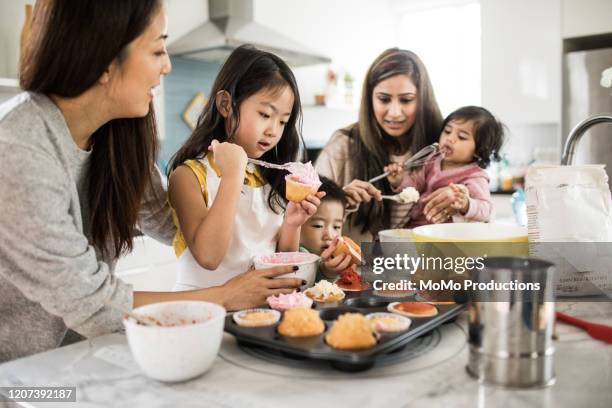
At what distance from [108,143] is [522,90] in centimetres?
336

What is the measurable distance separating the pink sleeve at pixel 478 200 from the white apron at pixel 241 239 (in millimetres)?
612

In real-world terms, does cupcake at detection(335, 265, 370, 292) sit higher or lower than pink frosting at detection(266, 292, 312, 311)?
lower

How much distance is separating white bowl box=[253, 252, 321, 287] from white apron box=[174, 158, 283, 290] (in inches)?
10.4

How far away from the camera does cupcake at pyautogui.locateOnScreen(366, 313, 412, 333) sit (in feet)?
2.48

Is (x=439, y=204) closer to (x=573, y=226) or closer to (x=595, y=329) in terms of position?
(x=573, y=226)

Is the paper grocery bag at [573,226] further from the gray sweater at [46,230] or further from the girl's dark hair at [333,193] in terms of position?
the gray sweater at [46,230]

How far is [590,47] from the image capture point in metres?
3.77

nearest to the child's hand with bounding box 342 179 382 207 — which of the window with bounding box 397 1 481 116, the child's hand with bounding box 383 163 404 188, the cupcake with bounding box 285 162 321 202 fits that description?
the child's hand with bounding box 383 163 404 188

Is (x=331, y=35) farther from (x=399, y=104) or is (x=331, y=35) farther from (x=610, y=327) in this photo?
(x=610, y=327)

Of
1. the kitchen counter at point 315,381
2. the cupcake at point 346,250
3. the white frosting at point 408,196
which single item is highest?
the white frosting at point 408,196

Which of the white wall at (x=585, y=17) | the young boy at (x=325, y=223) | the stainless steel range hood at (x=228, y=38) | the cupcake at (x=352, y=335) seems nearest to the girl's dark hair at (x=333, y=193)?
the young boy at (x=325, y=223)

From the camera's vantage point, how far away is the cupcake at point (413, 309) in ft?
2.71

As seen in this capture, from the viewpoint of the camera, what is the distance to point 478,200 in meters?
1.77

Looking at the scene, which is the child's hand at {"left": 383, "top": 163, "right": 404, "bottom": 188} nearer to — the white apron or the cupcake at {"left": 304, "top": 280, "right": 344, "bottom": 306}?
the white apron
